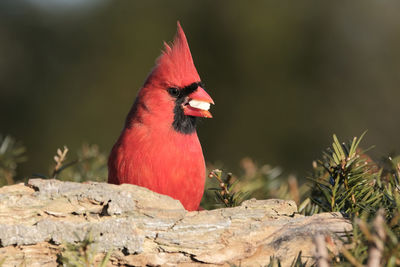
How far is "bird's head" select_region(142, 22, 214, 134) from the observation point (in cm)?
221

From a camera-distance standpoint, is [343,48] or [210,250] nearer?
[210,250]

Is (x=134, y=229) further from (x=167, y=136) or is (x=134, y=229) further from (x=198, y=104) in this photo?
(x=198, y=104)

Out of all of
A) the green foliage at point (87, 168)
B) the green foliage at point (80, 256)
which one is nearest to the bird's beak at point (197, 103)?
the green foliage at point (87, 168)

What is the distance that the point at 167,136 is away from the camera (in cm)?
209

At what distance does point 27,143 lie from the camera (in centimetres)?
772

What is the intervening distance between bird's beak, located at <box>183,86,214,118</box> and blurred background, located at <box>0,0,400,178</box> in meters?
4.92

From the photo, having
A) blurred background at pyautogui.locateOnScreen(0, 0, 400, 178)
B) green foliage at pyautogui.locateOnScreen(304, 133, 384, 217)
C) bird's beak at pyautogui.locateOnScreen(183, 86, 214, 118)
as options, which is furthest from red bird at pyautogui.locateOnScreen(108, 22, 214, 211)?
blurred background at pyautogui.locateOnScreen(0, 0, 400, 178)

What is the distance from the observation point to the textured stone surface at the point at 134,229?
4.75 feet

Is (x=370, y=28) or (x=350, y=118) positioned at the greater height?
(x=370, y=28)

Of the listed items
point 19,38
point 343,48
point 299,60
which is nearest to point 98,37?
point 19,38

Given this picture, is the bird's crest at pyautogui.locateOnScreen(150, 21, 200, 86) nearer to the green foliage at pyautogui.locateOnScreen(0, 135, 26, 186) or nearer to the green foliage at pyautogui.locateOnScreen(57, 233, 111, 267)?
the green foliage at pyautogui.locateOnScreen(0, 135, 26, 186)

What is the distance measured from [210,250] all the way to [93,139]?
607 centimetres

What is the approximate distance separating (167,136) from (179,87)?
0.25 metres

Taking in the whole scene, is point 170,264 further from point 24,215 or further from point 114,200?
point 24,215
